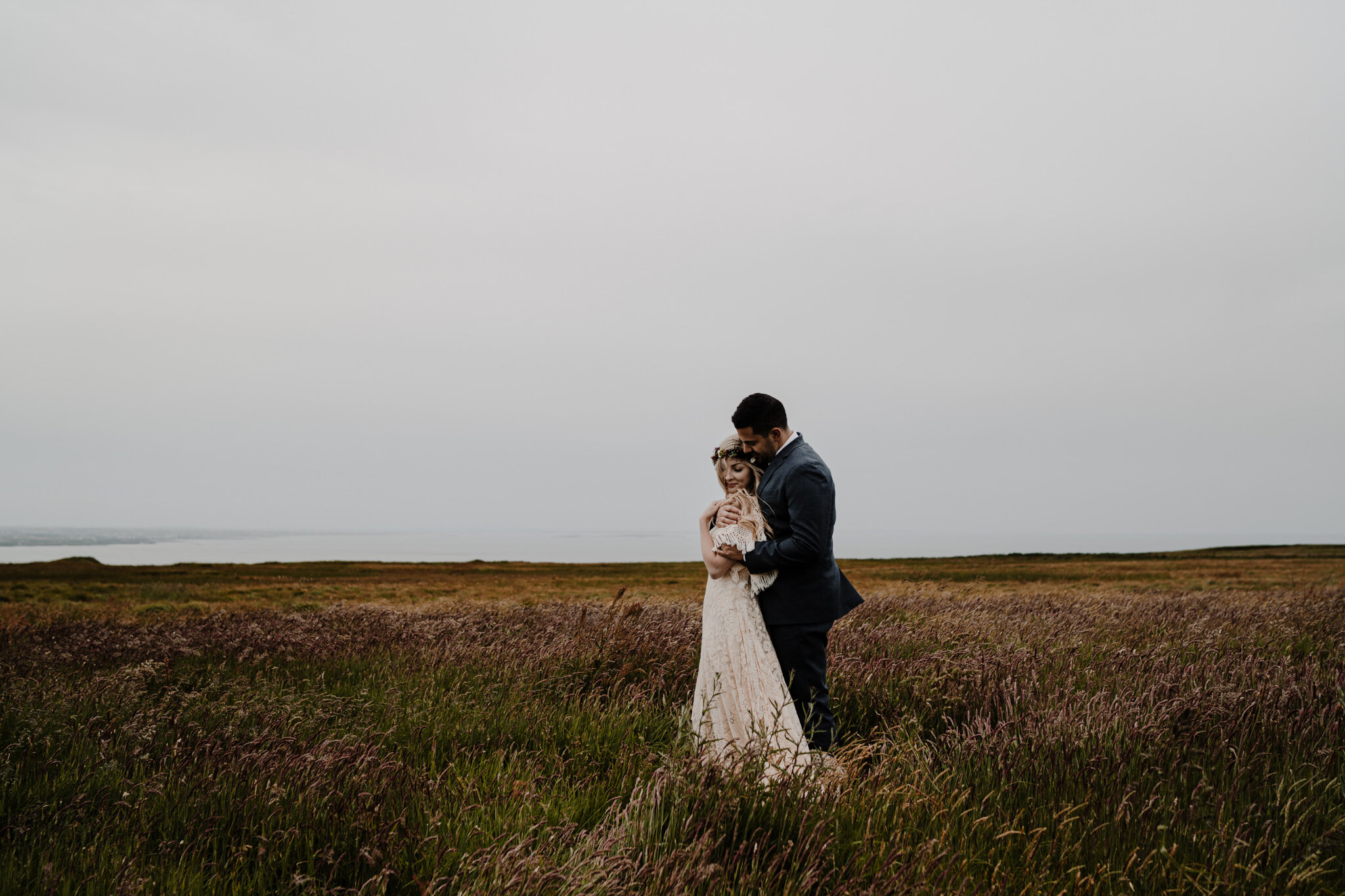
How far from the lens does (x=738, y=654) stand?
4250 millimetres

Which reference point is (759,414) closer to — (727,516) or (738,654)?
(727,516)

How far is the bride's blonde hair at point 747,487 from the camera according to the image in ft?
14.3

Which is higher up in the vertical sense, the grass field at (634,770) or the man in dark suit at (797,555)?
the man in dark suit at (797,555)

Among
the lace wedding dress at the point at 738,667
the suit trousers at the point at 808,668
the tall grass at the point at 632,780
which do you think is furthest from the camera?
the suit trousers at the point at 808,668

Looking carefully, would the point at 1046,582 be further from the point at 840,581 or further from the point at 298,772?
the point at 298,772

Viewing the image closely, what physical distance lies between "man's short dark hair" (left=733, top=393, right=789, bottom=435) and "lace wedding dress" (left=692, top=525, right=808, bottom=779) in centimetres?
65

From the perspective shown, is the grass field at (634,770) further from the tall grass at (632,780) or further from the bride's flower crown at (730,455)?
the bride's flower crown at (730,455)

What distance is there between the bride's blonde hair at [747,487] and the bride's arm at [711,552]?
0.15 metres

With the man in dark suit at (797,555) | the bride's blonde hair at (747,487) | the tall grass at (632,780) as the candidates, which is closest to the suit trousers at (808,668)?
the man in dark suit at (797,555)

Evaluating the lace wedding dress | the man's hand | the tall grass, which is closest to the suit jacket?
the lace wedding dress

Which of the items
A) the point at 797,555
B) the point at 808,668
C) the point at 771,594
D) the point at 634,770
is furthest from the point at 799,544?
the point at 634,770

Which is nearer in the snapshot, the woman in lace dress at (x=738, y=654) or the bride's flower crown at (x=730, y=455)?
the woman in lace dress at (x=738, y=654)

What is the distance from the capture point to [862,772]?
398cm

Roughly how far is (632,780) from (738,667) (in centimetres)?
105
